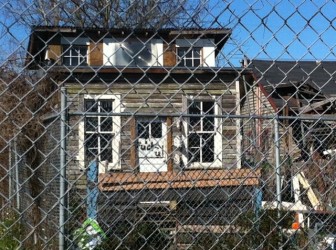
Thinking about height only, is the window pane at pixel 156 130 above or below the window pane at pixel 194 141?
above

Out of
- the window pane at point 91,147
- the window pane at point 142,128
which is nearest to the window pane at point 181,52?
the window pane at point 142,128

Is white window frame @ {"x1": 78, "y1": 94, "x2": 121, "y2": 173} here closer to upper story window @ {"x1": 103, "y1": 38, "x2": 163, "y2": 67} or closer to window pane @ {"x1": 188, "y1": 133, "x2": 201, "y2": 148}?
window pane @ {"x1": 188, "y1": 133, "x2": 201, "y2": 148}

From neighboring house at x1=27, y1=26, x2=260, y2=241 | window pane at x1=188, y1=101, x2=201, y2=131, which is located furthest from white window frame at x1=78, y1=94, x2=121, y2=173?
window pane at x1=188, y1=101, x2=201, y2=131

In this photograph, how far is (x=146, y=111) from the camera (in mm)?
5012

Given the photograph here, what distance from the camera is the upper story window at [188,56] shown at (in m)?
2.91

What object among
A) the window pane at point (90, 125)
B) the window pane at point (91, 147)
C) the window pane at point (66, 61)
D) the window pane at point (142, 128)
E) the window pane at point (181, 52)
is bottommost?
the window pane at point (91, 147)

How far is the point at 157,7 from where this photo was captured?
277 centimetres

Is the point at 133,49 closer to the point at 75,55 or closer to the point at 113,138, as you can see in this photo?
the point at 75,55

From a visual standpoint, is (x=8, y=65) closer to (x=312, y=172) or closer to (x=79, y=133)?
(x=79, y=133)

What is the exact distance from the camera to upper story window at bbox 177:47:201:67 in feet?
9.53

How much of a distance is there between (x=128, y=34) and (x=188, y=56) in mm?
414

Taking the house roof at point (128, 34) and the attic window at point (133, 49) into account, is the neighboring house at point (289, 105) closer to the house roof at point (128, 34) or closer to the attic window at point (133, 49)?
the house roof at point (128, 34)

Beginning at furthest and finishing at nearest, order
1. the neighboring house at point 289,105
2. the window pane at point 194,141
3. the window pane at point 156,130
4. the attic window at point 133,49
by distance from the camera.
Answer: the window pane at point 194,141, the window pane at point 156,130, the neighboring house at point 289,105, the attic window at point 133,49

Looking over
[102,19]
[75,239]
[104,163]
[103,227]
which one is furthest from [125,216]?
[102,19]
